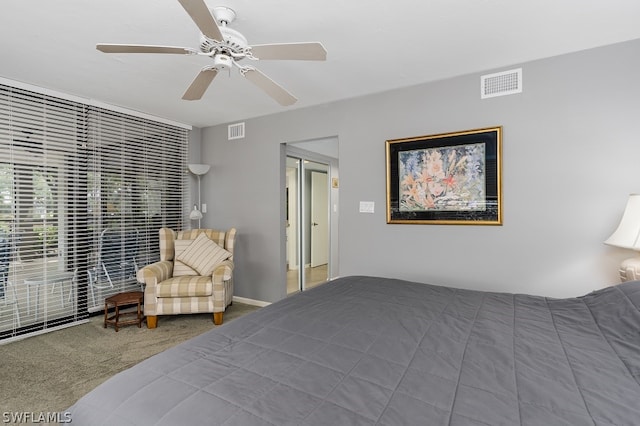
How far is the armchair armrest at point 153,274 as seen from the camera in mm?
3213

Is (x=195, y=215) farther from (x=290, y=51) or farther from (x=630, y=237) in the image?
(x=630, y=237)

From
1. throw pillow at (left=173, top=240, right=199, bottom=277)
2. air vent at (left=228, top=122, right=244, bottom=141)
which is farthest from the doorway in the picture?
throw pillow at (left=173, top=240, right=199, bottom=277)

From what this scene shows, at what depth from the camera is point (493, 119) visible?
2.76 meters

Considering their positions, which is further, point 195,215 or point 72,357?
point 195,215

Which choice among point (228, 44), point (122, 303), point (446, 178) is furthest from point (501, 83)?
point (122, 303)

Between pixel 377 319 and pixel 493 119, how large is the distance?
2.23 meters

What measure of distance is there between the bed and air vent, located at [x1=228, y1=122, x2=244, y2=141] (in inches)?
126

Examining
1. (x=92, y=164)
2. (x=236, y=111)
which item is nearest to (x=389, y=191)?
(x=236, y=111)

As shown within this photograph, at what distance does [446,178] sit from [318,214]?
3145 mm

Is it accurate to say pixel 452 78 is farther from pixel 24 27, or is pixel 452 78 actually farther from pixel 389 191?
pixel 24 27

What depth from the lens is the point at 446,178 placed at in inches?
115

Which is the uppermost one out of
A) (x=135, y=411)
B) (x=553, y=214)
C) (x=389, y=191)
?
(x=389, y=191)

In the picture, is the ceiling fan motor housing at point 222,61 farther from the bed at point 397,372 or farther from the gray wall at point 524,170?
the gray wall at point 524,170

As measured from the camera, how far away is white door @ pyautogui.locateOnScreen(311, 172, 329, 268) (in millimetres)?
5656
